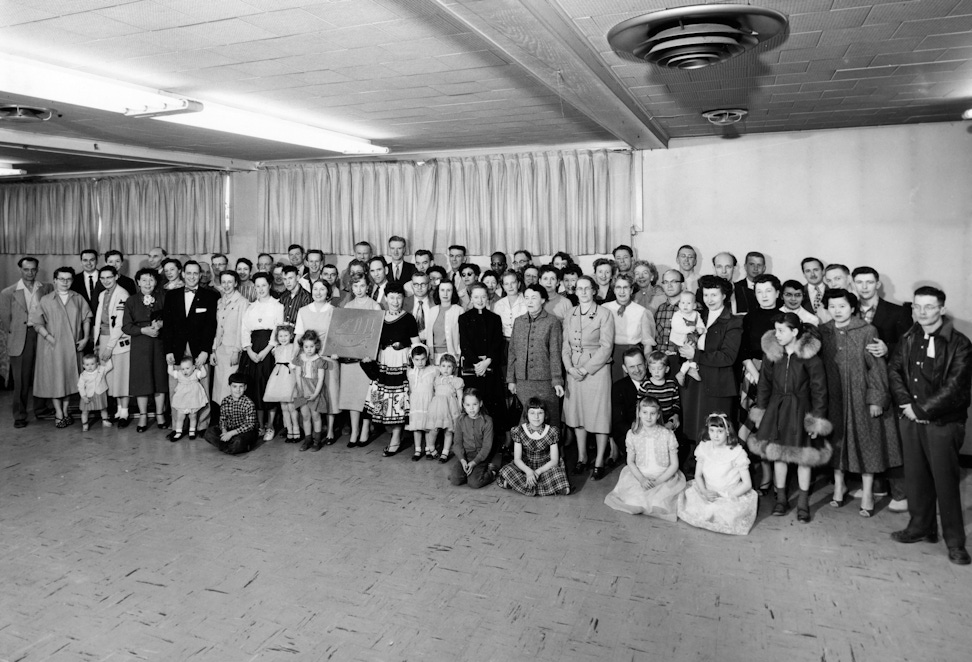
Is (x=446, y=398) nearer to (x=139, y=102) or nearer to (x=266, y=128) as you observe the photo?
(x=266, y=128)

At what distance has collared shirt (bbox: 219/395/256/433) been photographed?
6223mm

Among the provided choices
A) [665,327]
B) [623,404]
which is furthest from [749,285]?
[623,404]

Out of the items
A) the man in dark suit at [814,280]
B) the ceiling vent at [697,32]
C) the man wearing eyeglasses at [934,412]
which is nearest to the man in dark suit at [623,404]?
the man in dark suit at [814,280]

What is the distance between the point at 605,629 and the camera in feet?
10.8

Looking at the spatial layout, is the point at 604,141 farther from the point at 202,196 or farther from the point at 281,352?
the point at 202,196

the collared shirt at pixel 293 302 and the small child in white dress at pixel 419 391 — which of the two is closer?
the small child in white dress at pixel 419 391

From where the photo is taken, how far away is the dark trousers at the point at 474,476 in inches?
207

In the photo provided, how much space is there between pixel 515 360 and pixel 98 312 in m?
4.50

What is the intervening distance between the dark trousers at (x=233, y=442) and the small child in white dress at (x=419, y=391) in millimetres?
1455

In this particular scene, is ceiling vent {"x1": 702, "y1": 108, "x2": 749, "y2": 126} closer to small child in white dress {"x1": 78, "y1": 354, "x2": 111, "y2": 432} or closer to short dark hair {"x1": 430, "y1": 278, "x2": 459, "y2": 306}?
short dark hair {"x1": 430, "y1": 278, "x2": 459, "y2": 306}

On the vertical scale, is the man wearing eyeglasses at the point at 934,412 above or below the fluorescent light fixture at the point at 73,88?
below

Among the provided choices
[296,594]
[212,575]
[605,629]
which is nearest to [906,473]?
[605,629]

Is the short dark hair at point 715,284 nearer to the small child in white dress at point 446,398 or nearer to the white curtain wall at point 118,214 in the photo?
the small child in white dress at point 446,398

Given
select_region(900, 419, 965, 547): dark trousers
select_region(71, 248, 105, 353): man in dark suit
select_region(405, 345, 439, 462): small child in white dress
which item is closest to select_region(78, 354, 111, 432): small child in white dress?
select_region(71, 248, 105, 353): man in dark suit
